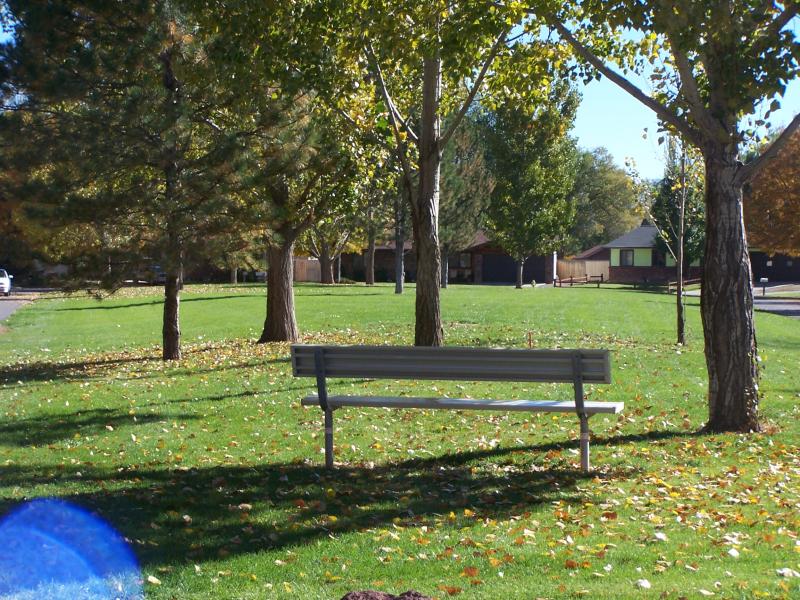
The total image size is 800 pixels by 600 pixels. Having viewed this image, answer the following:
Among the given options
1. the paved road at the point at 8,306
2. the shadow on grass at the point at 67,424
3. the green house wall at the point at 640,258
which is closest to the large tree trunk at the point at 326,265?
the paved road at the point at 8,306

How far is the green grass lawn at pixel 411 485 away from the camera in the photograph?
499cm

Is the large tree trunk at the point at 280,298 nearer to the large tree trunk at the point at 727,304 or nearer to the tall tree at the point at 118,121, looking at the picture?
the tall tree at the point at 118,121

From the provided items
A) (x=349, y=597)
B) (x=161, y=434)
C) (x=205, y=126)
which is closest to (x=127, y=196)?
(x=205, y=126)

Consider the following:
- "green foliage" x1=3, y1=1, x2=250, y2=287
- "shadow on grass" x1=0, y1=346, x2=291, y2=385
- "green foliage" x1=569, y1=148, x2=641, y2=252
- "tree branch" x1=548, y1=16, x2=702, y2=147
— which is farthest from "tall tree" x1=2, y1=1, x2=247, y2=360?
"green foliage" x1=569, y1=148, x2=641, y2=252

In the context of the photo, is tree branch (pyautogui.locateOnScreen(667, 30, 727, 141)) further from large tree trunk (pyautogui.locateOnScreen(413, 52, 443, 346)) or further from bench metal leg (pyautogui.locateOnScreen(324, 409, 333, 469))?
large tree trunk (pyautogui.locateOnScreen(413, 52, 443, 346))

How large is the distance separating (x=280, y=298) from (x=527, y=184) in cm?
4040

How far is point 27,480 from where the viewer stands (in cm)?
Result: 719

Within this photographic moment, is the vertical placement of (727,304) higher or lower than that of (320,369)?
higher

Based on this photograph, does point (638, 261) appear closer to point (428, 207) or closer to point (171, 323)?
point (171, 323)

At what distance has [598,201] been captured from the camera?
3688 inches

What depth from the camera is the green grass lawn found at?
499 centimetres

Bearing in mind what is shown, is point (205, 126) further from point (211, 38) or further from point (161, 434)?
point (161, 434)

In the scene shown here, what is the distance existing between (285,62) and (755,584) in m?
9.28

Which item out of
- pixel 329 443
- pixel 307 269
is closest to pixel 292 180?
pixel 329 443
